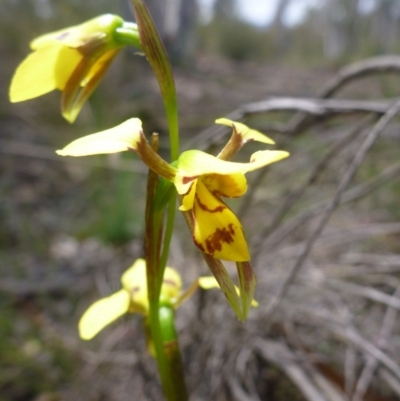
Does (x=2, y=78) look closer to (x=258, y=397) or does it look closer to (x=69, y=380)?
(x=69, y=380)

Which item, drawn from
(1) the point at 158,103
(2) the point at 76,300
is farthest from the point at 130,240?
(1) the point at 158,103

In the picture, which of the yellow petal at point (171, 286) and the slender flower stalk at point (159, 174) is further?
the yellow petal at point (171, 286)

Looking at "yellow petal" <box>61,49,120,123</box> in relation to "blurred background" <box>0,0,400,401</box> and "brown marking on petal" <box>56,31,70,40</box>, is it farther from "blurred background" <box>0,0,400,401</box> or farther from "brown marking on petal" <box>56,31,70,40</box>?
"blurred background" <box>0,0,400,401</box>

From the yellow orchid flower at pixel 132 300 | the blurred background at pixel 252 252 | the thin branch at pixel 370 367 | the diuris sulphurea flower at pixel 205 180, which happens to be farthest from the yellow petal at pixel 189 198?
the thin branch at pixel 370 367

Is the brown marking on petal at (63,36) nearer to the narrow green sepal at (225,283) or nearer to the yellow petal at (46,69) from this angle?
the yellow petal at (46,69)

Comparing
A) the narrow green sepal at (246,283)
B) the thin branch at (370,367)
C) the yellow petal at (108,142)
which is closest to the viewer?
the yellow petal at (108,142)
